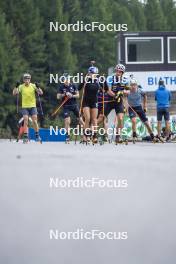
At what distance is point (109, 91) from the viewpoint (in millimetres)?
19000

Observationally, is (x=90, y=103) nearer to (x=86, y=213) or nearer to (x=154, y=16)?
(x=86, y=213)

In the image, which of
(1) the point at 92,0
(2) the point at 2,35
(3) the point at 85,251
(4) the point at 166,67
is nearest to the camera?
(3) the point at 85,251

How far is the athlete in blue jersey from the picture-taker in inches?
744

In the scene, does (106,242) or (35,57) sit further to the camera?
(35,57)

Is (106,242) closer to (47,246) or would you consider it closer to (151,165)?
(47,246)

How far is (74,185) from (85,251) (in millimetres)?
3061

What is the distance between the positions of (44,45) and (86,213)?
59118 mm

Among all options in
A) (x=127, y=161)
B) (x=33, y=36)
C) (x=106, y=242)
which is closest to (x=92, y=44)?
(x=33, y=36)

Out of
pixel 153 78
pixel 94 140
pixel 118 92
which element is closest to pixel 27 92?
pixel 94 140

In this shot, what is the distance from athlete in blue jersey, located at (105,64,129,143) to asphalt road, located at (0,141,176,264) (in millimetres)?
6561

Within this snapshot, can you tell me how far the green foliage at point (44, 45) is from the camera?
64.2 meters

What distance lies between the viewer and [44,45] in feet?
220

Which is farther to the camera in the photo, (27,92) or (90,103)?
(27,92)

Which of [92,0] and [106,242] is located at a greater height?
[92,0]
